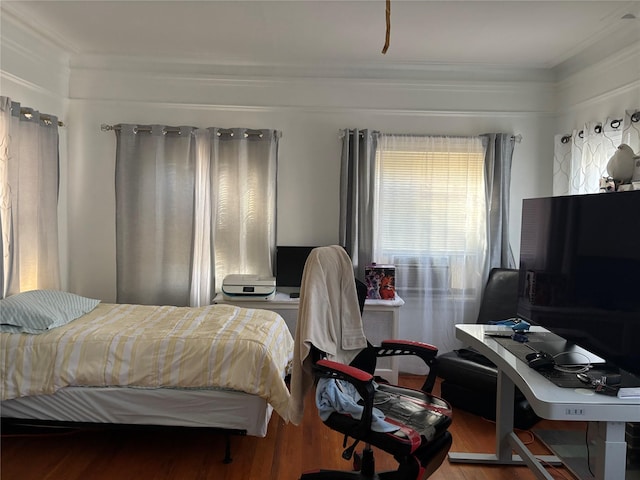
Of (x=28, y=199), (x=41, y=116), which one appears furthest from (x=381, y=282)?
(x=41, y=116)

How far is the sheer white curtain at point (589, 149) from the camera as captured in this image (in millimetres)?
3008

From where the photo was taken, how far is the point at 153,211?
156 inches

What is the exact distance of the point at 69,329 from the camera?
8.97 ft

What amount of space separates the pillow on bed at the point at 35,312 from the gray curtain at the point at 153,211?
2.92ft

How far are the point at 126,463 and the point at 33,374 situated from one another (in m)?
0.72

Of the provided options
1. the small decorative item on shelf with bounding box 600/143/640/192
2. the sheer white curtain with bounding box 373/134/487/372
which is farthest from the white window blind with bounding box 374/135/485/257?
the small decorative item on shelf with bounding box 600/143/640/192

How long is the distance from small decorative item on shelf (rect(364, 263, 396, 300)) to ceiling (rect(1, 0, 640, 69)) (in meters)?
1.76

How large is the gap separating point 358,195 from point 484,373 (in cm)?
174

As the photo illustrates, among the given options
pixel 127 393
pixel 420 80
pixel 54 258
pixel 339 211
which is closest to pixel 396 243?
pixel 339 211

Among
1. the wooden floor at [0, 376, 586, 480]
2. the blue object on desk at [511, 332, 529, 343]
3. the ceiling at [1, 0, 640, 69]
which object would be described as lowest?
the wooden floor at [0, 376, 586, 480]

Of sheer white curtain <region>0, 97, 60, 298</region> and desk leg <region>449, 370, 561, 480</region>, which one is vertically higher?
sheer white curtain <region>0, 97, 60, 298</region>

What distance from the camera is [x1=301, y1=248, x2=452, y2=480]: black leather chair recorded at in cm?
189

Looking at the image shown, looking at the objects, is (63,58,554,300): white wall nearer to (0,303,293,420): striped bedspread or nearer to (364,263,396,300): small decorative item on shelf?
(364,263,396,300): small decorative item on shelf

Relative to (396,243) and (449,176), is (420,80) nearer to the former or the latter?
(449,176)
